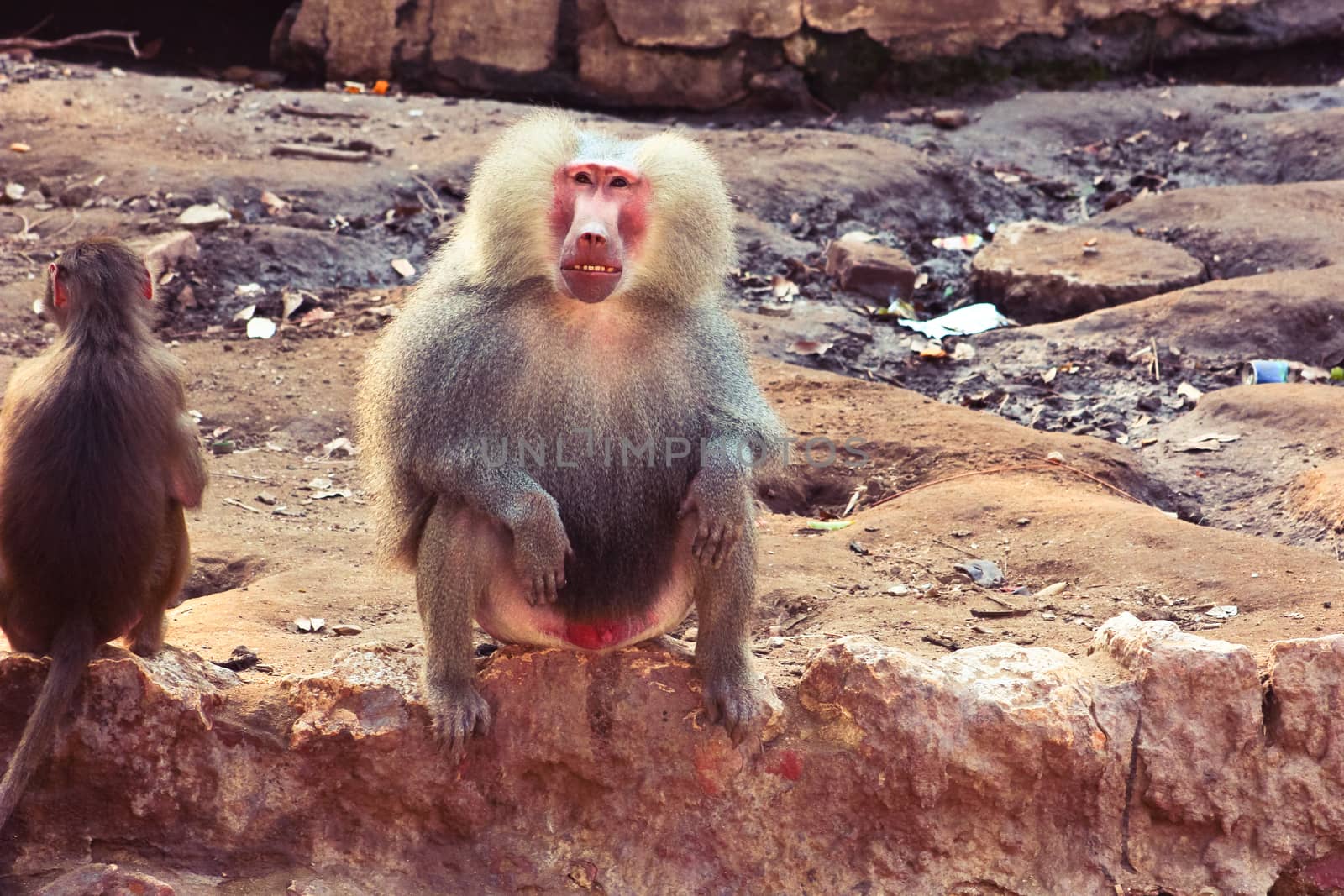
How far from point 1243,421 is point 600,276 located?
12.0 feet

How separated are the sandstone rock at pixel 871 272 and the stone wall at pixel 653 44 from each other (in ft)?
8.75

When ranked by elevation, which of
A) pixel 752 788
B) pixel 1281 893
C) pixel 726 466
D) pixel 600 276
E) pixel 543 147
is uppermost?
pixel 543 147

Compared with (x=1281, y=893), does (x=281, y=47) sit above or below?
above

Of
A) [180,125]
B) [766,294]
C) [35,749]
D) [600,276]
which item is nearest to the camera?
[35,749]

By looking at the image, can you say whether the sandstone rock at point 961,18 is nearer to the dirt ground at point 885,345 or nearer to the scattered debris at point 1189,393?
the dirt ground at point 885,345

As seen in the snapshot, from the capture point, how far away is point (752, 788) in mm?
3074

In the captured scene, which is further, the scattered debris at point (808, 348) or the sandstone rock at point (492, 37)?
the sandstone rock at point (492, 37)

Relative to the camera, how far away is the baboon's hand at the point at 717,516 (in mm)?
3047

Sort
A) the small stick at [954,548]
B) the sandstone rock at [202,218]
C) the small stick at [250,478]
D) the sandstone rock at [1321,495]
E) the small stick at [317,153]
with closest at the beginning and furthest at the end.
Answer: the small stick at [954,548] < the sandstone rock at [1321,495] < the small stick at [250,478] < the sandstone rock at [202,218] < the small stick at [317,153]

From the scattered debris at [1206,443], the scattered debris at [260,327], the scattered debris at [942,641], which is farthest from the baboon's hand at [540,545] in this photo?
the scattered debris at [260,327]

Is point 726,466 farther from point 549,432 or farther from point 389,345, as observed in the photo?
point 389,345

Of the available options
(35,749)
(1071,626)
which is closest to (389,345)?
(35,749)

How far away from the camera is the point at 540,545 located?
3.02 metres

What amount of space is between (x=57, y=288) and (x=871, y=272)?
4.81 meters
